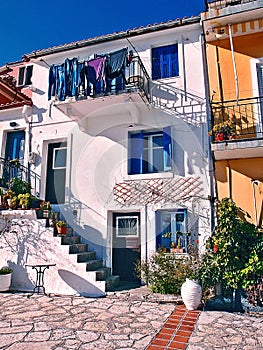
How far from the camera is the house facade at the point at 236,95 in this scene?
8.58 metres

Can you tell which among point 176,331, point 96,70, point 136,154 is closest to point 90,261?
point 136,154

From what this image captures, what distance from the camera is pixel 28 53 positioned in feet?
40.7

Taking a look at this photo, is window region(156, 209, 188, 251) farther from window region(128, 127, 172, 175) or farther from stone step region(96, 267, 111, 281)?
stone step region(96, 267, 111, 281)

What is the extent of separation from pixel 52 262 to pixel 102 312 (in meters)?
2.88

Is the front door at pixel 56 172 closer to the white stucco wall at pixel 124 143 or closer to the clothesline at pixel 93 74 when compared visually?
the white stucco wall at pixel 124 143

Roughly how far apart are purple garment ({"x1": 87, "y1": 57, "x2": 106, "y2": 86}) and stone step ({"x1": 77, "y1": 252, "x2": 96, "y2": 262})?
19.9ft

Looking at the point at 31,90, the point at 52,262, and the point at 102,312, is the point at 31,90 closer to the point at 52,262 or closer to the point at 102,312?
the point at 52,262

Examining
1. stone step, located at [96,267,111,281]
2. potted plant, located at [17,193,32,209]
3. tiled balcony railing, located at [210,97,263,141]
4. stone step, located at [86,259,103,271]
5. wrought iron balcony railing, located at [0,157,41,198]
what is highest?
tiled balcony railing, located at [210,97,263,141]

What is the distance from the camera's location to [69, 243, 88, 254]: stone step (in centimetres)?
889

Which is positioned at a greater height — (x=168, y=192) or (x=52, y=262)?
(x=168, y=192)

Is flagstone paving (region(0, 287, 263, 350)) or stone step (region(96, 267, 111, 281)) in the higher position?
stone step (region(96, 267, 111, 281))

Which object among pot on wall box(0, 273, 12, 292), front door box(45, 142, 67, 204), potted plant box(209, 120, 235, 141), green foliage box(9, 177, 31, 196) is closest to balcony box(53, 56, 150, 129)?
front door box(45, 142, 67, 204)

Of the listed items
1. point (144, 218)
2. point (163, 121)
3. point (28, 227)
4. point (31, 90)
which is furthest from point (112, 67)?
point (28, 227)

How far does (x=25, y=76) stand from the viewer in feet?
41.9
